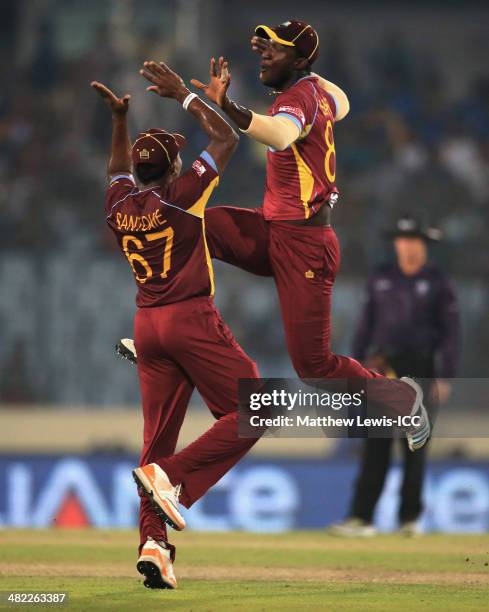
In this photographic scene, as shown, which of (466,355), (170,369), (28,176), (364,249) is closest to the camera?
(170,369)

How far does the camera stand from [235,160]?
53.6ft

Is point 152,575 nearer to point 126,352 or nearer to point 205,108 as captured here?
point 126,352

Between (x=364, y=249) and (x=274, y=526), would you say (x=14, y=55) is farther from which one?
(x=274, y=526)

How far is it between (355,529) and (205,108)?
4.49 m

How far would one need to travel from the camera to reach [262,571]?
8.05m

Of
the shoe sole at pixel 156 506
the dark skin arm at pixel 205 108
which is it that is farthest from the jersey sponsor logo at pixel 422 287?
the shoe sole at pixel 156 506

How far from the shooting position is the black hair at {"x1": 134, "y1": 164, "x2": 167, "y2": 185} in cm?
688

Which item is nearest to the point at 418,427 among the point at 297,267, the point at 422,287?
the point at 297,267

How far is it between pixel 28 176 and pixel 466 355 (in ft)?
19.1

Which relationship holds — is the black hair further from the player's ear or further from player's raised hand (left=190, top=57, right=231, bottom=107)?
the player's ear

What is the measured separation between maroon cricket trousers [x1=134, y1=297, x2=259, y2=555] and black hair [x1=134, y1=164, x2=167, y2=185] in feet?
2.23

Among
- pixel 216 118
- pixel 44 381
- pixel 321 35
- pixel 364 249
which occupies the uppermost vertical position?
pixel 321 35

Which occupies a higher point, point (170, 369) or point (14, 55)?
point (14, 55)

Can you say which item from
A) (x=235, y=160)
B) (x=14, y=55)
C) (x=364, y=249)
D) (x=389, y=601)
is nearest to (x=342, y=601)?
(x=389, y=601)
